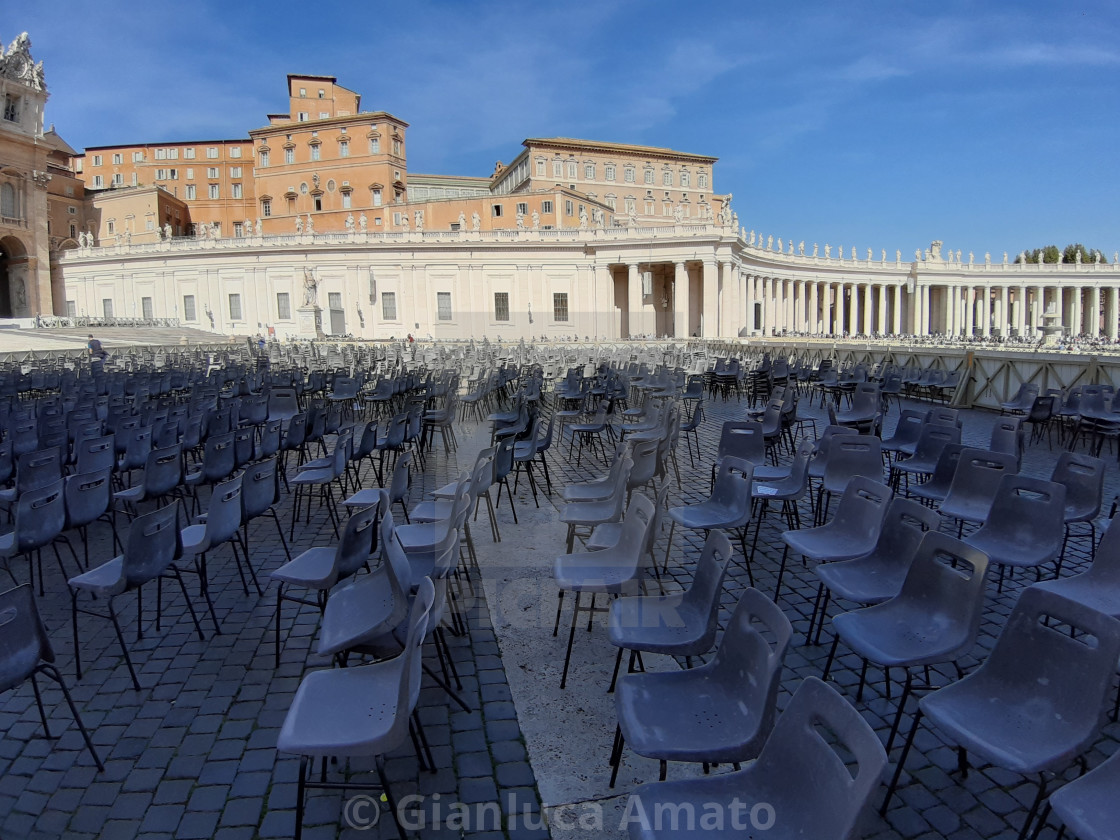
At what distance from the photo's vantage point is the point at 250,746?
3209mm

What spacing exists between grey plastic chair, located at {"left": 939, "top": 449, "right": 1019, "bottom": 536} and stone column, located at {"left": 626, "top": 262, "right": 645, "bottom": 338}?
137 feet

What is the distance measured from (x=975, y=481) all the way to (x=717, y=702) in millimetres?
3820

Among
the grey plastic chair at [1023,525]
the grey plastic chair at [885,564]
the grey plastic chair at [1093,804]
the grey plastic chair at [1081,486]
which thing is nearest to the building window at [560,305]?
the grey plastic chair at [1081,486]

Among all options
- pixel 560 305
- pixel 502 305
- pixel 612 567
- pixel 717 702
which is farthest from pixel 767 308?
pixel 717 702

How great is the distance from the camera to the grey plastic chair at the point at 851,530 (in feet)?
13.8

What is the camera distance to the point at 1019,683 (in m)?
2.62

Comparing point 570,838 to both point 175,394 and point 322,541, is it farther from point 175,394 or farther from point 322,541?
point 175,394

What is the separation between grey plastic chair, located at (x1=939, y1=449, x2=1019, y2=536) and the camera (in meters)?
5.13

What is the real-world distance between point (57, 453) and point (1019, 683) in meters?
7.45

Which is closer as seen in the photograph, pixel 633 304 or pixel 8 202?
pixel 633 304

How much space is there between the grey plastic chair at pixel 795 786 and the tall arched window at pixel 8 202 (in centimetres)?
6419

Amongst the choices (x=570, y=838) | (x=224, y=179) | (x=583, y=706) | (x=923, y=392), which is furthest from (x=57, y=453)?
(x=224, y=179)

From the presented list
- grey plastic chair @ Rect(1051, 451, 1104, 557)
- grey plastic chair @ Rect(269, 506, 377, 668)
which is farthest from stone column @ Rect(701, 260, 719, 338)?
grey plastic chair @ Rect(269, 506, 377, 668)

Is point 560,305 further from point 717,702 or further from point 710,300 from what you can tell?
point 717,702
